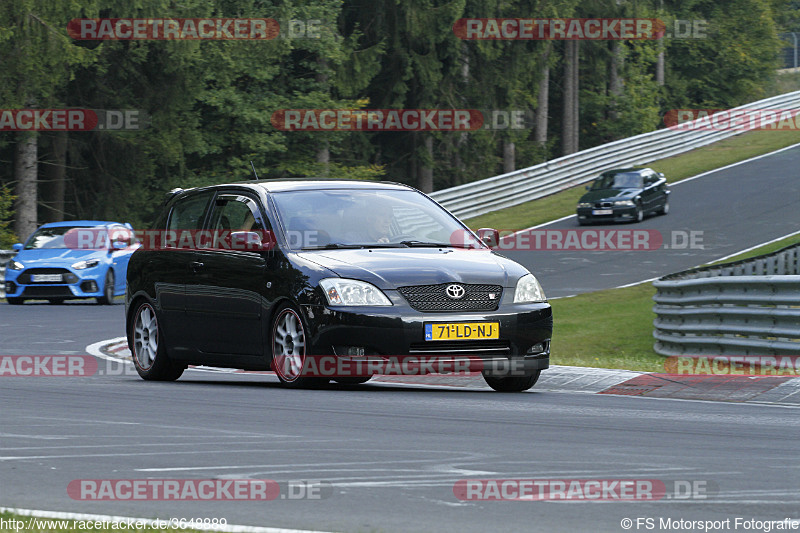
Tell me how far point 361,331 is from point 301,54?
40124mm

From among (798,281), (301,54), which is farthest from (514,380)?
(301,54)

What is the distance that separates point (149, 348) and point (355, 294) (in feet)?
9.67

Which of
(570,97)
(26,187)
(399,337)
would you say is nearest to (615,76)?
(570,97)

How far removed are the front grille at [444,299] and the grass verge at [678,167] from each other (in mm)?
28840

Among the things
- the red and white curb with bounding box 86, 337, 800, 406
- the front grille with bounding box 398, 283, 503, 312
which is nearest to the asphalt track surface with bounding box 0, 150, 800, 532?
the red and white curb with bounding box 86, 337, 800, 406

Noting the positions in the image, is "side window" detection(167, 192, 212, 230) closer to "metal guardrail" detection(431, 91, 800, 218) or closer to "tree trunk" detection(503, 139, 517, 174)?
"metal guardrail" detection(431, 91, 800, 218)

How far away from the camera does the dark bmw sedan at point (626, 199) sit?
39062mm

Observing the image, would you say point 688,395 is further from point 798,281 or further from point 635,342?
point 635,342

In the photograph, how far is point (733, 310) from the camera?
16344 millimetres

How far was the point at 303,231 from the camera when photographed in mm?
11875

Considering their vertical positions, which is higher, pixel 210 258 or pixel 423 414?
pixel 210 258

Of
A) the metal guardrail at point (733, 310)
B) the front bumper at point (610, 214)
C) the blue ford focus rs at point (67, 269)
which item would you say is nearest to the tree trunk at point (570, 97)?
the front bumper at point (610, 214)

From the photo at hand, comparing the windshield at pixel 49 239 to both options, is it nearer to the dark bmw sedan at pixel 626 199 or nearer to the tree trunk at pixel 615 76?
the dark bmw sedan at pixel 626 199

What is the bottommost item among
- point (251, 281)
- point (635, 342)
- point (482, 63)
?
point (635, 342)
